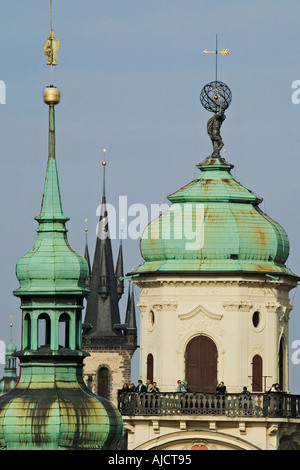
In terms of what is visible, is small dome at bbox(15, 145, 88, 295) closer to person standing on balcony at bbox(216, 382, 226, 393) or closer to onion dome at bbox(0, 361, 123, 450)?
onion dome at bbox(0, 361, 123, 450)

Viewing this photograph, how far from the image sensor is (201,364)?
125625mm

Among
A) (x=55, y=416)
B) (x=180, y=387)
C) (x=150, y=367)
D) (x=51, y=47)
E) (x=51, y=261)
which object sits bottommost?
(x=55, y=416)

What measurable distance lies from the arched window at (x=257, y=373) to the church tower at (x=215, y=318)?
0.12ft

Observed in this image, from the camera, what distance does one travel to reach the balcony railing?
12288cm

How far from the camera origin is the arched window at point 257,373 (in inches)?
4929

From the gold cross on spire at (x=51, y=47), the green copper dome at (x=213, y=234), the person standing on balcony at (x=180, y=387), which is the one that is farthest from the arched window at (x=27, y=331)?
the green copper dome at (x=213, y=234)

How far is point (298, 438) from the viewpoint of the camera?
409 ft

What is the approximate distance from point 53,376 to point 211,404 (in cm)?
2044

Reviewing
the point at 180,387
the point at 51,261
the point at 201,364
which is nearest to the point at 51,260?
the point at 51,261

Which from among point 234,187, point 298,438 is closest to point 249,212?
point 234,187

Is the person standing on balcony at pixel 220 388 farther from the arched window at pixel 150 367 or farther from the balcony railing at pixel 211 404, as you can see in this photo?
the arched window at pixel 150 367

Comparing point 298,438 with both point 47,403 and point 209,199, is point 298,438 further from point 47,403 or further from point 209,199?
point 47,403

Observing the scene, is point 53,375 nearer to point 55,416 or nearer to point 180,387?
point 55,416
